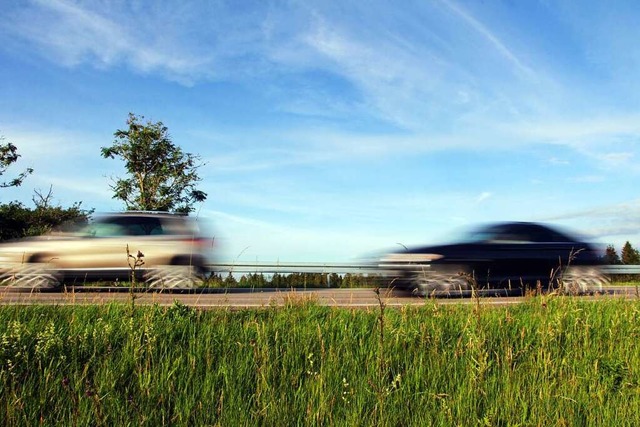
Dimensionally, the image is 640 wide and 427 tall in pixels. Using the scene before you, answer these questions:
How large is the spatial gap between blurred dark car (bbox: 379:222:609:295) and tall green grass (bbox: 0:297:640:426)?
4.48 metres

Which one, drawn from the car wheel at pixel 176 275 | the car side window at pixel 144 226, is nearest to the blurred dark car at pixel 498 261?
the car wheel at pixel 176 275

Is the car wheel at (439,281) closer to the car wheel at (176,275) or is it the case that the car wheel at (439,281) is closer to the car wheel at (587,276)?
the car wheel at (587,276)

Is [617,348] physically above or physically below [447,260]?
below

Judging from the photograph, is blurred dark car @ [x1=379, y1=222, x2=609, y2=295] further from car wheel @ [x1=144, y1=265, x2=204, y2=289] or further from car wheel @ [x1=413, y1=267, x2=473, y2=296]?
car wheel @ [x1=144, y1=265, x2=204, y2=289]

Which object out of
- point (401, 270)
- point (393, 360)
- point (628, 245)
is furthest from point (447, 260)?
point (628, 245)

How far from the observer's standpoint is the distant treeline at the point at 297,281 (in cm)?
1833

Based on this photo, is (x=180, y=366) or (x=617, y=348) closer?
(x=180, y=366)

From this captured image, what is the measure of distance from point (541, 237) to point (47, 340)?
10.7 meters

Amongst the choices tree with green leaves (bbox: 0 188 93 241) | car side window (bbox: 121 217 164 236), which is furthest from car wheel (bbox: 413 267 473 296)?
tree with green leaves (bbox: 0 188 93 241)

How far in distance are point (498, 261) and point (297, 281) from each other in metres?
8.82

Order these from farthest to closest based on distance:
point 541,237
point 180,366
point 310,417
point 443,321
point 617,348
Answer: point 541,237, point 443,321, point 617,348, point 180,366, point 310,417

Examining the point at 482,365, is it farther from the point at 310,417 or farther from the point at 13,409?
the point at 13,409

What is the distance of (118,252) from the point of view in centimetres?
1354

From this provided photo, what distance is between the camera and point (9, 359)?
16.8ft
